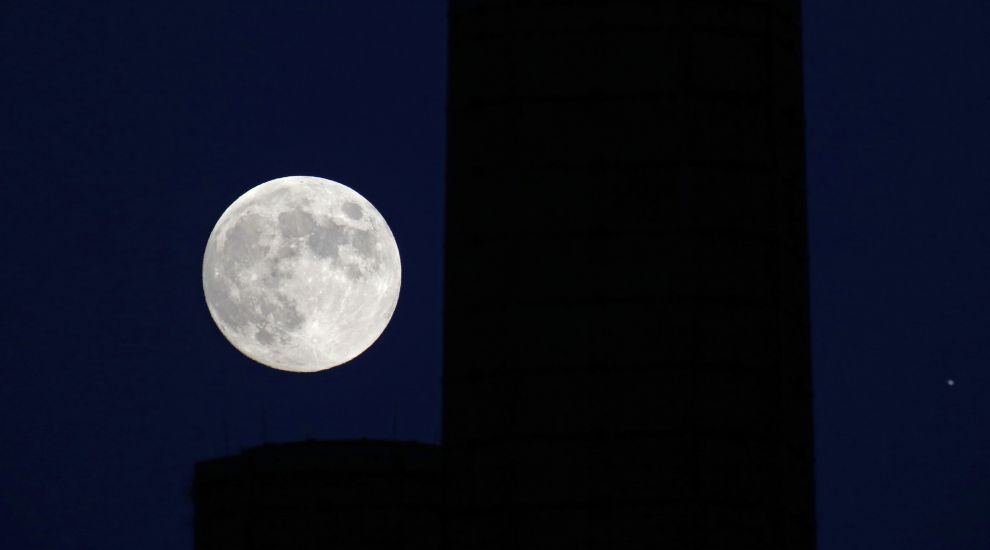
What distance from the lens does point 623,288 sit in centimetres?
2350

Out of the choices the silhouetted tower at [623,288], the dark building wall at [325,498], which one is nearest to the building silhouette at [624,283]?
the silhouetted tower at [623,288]

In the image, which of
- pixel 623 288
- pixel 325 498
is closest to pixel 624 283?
pixel 623 288

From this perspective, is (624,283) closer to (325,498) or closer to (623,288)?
(623,288)

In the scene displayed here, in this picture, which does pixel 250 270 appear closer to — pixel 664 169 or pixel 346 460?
pixel 346 460

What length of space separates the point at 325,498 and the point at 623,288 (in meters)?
8.95

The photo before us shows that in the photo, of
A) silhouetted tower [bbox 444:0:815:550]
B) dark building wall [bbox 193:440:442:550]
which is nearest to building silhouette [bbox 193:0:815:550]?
silhouetted tower [bbox 444:0:815:550]

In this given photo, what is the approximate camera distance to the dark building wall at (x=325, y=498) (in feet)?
100

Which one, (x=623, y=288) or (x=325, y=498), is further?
(x=325, y=498)

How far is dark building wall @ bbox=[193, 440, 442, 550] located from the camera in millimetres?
30547

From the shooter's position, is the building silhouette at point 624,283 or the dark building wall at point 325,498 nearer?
the building silhouette at point 624,283

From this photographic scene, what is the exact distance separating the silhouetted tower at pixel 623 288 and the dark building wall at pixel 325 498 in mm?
6789

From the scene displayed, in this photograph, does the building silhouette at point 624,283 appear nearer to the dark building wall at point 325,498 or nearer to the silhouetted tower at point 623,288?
the silhouetted tower at point 623,288

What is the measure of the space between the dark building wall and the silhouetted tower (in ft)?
22.3

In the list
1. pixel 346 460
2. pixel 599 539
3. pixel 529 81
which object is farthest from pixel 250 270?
pixel 599 539
